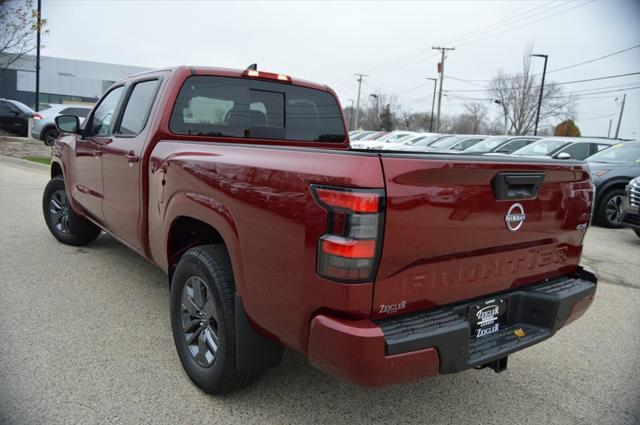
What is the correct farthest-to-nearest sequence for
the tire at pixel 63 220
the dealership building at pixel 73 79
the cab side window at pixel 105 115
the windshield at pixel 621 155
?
the dealership building at pixel 73 79
the windshield at pixel 621 155
the tire at pixel 63 220
the cab side window at pixel 105 115

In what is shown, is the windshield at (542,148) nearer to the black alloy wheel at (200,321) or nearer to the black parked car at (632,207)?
the black parked car at (632,207)

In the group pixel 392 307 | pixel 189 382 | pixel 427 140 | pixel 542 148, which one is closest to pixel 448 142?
pixel 427 140

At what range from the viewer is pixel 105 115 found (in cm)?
446

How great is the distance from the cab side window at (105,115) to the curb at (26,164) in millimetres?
8869

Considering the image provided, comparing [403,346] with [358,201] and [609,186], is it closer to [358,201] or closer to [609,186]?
[358,201]

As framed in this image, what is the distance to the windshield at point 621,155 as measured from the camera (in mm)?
9305

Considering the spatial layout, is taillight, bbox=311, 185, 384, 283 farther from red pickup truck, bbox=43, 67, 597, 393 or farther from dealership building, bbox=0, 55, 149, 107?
dealership building, bbox=0, 55, 149, 107

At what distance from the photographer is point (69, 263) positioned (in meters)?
4.92

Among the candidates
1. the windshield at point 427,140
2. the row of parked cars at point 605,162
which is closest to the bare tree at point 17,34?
the row of parked cars at point 605,162

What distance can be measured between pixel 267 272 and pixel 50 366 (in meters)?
1.73

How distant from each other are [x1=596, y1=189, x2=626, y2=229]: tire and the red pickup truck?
7.26 metres

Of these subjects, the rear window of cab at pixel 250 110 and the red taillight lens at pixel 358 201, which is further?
the rear window of cab at pixel 250 110

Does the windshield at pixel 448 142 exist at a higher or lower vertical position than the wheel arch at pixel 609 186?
higher

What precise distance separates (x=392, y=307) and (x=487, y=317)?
65 cm
